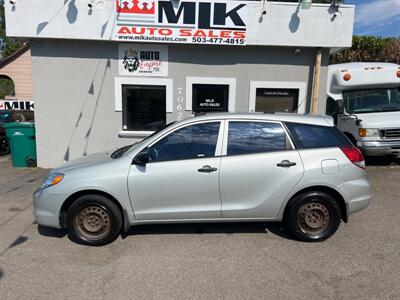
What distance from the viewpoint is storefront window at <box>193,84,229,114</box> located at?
336 inches

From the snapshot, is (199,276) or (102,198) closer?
(199,276)

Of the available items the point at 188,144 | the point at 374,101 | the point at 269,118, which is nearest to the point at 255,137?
the point at 269,118

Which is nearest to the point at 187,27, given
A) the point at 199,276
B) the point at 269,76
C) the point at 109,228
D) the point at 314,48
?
the point at 269,76

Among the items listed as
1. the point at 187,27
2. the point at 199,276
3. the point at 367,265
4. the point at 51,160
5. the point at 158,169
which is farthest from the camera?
the point at 51,160

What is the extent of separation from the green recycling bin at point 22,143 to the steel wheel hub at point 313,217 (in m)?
7.15

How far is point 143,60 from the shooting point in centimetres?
829

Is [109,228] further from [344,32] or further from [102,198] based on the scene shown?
[344,32]

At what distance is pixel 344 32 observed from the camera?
815cm

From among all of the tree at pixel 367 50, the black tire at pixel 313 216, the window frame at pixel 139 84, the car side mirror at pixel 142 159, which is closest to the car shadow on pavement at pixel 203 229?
the black tire at pixel 313 216

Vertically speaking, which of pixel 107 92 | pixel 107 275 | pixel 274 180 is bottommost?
pixel 107 275

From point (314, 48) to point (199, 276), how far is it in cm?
702

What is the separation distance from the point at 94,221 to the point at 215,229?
65.2 inches

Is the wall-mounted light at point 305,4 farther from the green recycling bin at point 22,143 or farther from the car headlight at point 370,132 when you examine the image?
the green recycling bin at point 22,143

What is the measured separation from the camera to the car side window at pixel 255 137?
4125 mm
